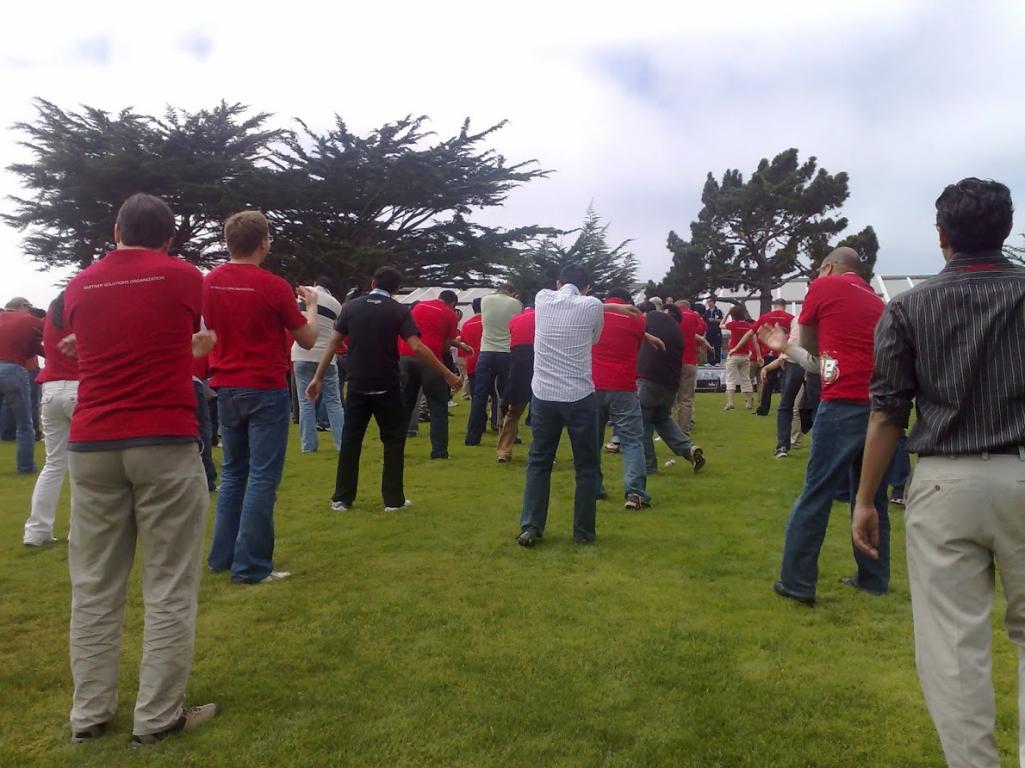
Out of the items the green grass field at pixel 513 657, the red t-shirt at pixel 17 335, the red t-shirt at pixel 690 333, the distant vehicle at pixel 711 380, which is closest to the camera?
the green grass field at pixel 513 657

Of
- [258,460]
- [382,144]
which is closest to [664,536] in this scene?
[258,460]

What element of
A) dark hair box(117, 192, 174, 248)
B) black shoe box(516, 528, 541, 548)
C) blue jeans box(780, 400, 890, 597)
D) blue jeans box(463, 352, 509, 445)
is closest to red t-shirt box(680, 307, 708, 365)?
blue jeans box(463, 352, 509, 445)

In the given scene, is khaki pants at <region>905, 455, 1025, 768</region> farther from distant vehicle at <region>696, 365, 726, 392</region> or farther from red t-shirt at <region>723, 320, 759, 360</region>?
distant vehicle at <region>696, 365, 726, 392</region>

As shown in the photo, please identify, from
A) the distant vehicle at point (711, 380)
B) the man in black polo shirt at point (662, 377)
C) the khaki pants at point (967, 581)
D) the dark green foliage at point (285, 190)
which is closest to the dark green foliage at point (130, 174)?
the dark green foliage at point (285, 190)

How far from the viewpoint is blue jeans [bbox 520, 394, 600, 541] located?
223 inches

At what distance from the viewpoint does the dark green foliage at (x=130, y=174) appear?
26609mm

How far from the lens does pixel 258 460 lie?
4867mm

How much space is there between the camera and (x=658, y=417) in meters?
8.50

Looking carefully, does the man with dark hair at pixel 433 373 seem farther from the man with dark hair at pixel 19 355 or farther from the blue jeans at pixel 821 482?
the blue jeans at pixel 821 482

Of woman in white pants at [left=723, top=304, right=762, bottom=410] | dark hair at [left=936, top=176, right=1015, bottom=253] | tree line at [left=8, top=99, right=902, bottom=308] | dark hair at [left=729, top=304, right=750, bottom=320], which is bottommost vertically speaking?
woman in white pants at [left=723, top=304, right=762, bottom=410]

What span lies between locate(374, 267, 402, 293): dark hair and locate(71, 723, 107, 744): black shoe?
169 inches

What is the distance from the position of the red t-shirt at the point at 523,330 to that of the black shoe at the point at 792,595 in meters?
4.98

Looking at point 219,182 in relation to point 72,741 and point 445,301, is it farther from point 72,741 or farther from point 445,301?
point 72,741

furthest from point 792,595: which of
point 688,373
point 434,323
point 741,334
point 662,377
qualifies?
point 741,334
